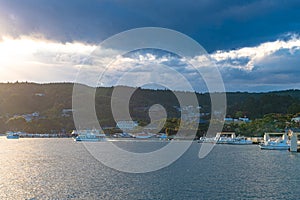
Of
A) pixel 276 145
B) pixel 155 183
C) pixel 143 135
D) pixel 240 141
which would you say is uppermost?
pixel 143 135

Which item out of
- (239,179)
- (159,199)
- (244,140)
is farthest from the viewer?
(244,140)

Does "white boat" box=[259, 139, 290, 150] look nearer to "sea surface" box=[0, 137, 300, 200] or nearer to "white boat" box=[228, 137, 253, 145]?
"white boat" box=[228, 137, 253, 145]

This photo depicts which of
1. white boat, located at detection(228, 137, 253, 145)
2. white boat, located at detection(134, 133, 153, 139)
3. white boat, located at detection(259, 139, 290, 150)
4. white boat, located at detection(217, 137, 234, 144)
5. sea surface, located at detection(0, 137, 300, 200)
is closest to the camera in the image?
sea surface, located at detection(0, 137, 300, 200)

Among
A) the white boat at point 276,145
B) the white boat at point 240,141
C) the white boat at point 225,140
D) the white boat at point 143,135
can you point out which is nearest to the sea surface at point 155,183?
the white boat at point 276,145

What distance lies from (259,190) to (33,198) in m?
19.8

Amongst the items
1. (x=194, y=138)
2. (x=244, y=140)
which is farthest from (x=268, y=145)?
(x=194, y=138)

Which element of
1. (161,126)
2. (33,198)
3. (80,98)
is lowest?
(33,198)

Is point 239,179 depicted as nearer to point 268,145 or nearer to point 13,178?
point 13,178

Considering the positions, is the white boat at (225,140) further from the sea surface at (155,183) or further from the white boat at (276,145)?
the sea surface at (155,183)

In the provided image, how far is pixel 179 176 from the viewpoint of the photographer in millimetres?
42844

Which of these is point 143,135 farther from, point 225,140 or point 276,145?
point 276,145

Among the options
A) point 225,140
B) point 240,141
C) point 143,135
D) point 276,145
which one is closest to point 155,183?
point 276,145

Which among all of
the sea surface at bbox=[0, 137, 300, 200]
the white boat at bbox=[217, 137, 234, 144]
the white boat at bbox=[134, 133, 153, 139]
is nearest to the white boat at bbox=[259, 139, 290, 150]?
the white boat at bbox=[217, 137, 234, 144]

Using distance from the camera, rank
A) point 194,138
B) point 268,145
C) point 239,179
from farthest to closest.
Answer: point 194,138 < point 268,145 < point 239,179
